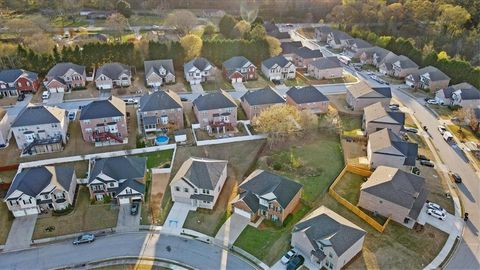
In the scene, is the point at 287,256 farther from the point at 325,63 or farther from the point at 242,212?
the point at 325,63

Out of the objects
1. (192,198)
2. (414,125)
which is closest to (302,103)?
(414,125)

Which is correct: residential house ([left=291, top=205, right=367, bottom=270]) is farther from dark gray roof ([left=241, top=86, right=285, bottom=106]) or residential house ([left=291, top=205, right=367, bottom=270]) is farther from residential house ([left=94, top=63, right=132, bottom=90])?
residential house ([left=94, top=63, right=132, bottom=90])

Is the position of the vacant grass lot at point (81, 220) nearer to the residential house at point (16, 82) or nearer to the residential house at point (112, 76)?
the residential house at point (112, 76)

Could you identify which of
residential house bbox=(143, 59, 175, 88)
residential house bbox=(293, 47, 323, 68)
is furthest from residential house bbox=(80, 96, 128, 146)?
residential house bbox=(293, 47, 323, 68)

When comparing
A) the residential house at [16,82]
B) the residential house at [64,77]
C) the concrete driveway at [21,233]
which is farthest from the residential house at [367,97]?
the residential house at [16,82]

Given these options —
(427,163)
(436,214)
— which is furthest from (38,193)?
(427,163)

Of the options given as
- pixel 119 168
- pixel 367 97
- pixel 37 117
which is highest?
pixel 367 97
